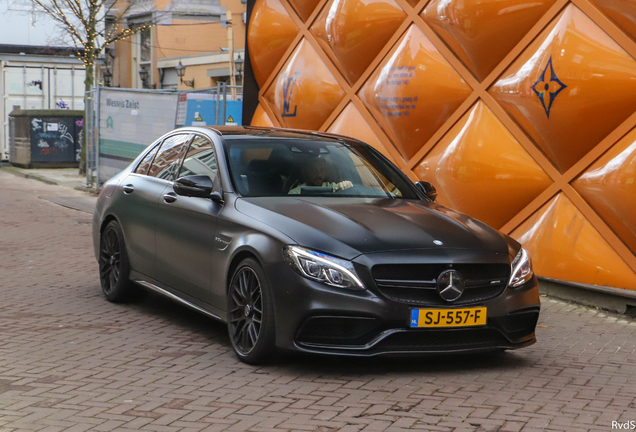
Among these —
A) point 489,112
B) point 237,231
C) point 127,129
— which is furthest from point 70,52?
point 237,231

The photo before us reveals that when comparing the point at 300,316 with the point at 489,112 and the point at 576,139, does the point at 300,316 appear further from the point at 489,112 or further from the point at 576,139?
the point at 489,112

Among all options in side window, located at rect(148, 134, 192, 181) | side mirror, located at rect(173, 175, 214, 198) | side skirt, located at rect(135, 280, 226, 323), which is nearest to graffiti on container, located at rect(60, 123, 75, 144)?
side window, located at rect(148, 134, 192, 181)

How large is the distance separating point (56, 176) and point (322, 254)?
22.5 metres

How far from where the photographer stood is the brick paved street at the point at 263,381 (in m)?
4.56

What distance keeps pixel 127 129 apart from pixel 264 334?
49.3 feet

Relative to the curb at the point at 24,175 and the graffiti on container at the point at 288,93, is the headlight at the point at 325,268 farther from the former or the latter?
the curb at the point at 24,175

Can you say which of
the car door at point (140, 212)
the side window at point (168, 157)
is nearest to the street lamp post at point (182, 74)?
the car door at point (140, 212)

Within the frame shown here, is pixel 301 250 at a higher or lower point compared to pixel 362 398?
higher

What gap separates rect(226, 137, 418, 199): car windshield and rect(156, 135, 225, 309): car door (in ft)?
0.81

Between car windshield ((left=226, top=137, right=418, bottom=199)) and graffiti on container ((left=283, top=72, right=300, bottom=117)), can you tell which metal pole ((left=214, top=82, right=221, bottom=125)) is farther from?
car windshield ((left=226, top=137, right=418, bottom=199))

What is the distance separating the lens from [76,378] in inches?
209

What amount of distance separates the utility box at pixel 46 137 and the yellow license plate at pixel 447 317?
25385 millimetres

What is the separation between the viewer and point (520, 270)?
5.80 m

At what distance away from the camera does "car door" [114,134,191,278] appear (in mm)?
7188
